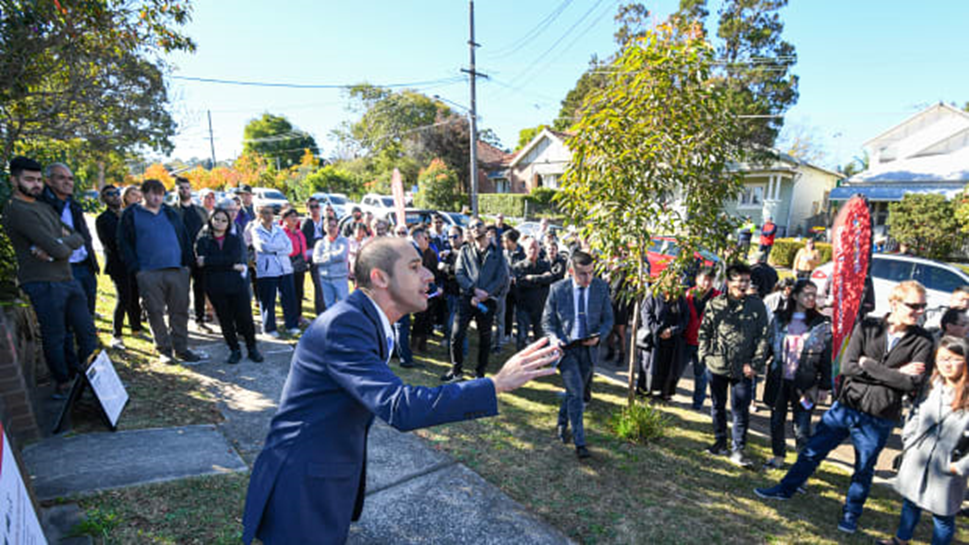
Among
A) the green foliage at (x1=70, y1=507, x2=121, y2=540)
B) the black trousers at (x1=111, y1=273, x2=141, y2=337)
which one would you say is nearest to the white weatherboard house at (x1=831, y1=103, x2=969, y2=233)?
the black trousers at (x1=111, y1=273, x2=141, y2=337)

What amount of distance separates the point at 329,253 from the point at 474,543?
484 centimetres

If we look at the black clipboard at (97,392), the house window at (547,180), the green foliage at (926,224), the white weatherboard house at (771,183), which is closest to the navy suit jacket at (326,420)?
the black clipboard at (97,392)

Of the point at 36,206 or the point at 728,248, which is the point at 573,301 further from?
the point at 36,206

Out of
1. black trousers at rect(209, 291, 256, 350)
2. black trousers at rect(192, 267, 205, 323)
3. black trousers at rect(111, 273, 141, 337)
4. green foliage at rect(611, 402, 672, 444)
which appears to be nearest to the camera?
green foliage at rect(611, 402, 672, 444)

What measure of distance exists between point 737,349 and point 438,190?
29.7 m

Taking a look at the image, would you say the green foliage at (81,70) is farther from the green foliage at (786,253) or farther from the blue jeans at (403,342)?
the green foliage at (786,253)

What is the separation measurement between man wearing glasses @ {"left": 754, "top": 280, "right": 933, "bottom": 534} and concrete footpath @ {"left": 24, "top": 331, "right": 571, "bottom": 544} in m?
2.43

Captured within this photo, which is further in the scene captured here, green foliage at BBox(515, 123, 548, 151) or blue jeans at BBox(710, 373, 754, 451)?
green foliage at BBox(515, 123, 548, 151)

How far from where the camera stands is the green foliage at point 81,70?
5.23 m

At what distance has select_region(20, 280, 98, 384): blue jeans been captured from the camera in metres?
4.39

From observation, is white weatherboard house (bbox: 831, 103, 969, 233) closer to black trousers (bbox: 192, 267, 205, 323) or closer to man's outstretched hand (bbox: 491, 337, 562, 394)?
man's outstretched hand (bbox: 491, 337, 562, 394)

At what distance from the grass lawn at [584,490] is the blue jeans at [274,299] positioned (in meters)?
1.68

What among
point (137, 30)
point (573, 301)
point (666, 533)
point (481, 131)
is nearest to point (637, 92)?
point (573, 301)

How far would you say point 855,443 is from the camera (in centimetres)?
378
